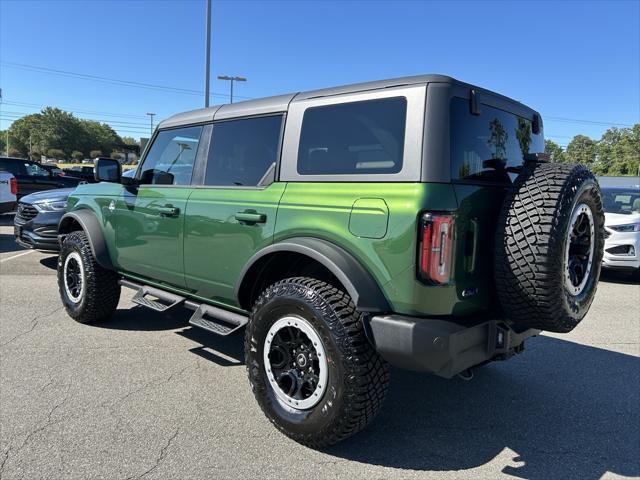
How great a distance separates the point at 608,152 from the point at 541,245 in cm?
11517

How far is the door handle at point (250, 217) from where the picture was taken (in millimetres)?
3124

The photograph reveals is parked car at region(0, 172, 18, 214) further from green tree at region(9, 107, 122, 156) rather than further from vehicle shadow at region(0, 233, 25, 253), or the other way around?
green tree at region(9, 107, 122, 156)

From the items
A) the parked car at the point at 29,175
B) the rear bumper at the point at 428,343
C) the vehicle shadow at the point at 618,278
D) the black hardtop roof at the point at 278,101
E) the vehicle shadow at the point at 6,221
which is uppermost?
the black hardtop roof at the point at 278,101

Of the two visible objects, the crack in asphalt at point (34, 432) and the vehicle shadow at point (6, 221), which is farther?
the vehicle shadow at point (6, 221)

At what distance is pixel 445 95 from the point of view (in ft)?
8.32

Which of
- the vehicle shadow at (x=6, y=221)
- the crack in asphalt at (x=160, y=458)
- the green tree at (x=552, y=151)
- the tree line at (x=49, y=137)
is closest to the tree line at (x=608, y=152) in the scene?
the green tree at (x=552, y=151)

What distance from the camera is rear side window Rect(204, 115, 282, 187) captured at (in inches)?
132

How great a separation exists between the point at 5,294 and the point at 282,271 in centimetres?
469

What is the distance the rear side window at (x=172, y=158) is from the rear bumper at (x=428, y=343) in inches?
86.0

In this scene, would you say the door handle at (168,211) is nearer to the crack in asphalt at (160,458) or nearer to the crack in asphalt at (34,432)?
the crack in asphalt at (34,432)

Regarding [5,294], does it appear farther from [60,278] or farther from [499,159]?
[499,159]

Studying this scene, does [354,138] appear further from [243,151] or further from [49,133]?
[49,133]

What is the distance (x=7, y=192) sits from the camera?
35.3 ft

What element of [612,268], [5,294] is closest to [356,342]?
[5,294]
